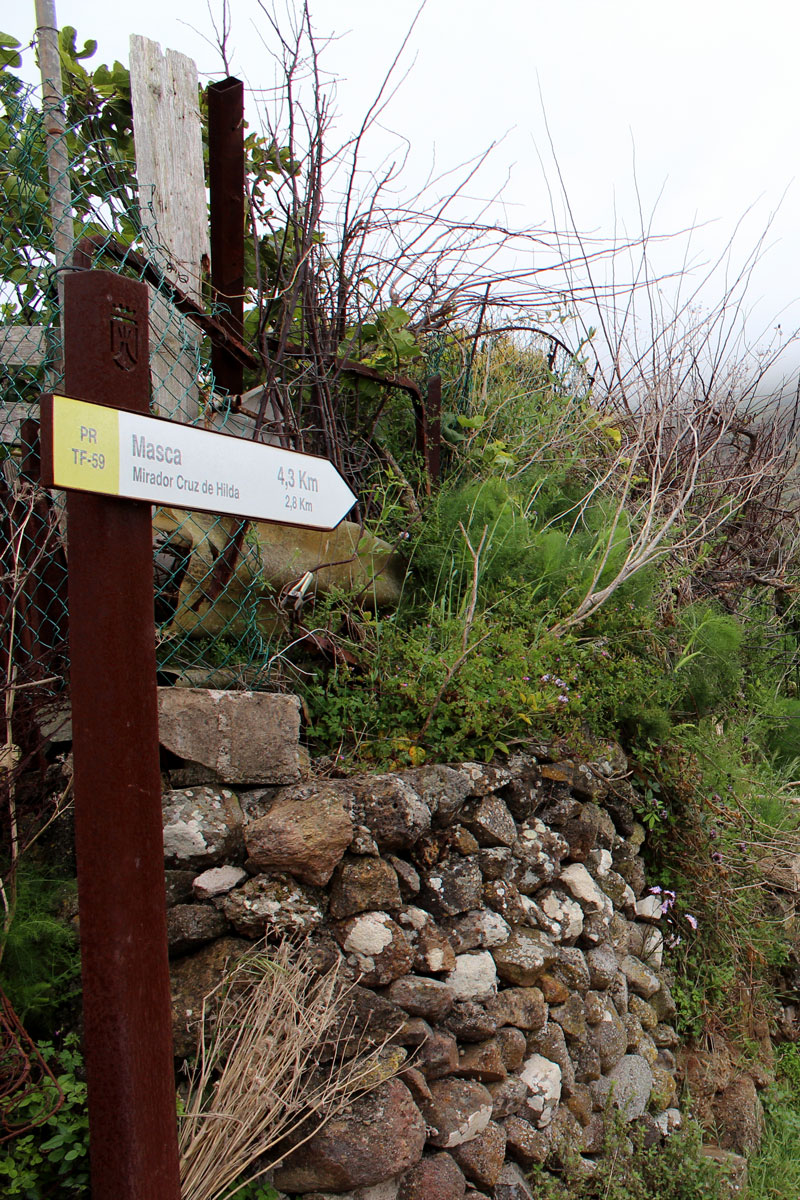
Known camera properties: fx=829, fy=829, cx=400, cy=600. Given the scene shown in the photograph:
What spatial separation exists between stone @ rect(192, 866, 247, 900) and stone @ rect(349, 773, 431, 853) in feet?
1.44

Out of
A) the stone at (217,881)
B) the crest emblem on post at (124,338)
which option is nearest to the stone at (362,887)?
the stone at (217,881)

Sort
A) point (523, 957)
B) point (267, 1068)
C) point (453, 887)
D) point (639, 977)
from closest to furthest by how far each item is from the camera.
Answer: point (267, 1068), point (453, 887), point (523, 957), point (639, 977)

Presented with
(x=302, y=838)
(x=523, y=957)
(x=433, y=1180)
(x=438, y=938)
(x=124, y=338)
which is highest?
(x=124, y=338)

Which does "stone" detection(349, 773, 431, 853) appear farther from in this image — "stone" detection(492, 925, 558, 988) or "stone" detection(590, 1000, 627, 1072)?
"stone" detection(590, 1000, 627, 1072)

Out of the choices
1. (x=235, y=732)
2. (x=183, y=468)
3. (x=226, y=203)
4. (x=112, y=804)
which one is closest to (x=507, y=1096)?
(x=235, y=732)

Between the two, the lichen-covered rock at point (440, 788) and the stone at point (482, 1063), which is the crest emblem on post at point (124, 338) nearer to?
the lichen-covered rock at point (440, 788)

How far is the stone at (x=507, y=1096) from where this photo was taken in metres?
2.99

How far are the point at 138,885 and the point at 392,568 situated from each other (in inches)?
103

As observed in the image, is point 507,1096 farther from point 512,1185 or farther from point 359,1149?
point 359,1149

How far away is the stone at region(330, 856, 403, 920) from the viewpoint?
9.00ft

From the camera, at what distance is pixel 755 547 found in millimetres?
7152

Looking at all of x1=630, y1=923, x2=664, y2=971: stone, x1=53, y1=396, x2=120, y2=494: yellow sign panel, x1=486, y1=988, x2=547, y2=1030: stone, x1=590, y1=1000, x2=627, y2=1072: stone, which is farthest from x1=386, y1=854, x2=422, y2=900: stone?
x1=53, y1=396, x2=120, y2=494: yellow sign panel

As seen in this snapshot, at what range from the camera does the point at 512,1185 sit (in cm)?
293

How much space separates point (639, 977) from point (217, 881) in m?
2.36
